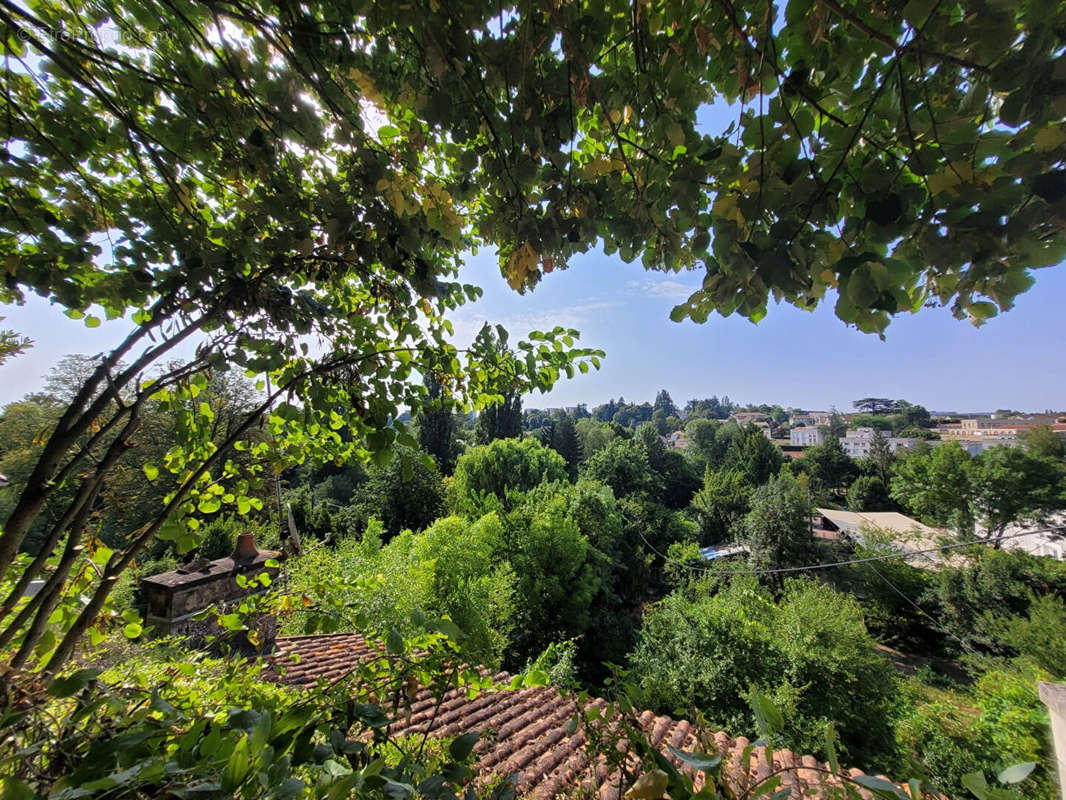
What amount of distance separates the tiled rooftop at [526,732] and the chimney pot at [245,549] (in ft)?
3.47

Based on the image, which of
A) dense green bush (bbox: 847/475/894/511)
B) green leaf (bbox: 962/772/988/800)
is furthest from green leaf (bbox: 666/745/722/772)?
dense green bush (bbox: 847/475/894/511)

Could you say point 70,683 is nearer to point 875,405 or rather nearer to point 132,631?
point 132,631

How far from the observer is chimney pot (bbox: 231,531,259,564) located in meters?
4.33

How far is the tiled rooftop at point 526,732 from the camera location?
281 cm

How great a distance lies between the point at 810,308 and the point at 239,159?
190 centimetres

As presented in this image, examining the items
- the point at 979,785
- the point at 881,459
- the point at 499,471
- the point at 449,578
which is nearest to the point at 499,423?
the point at 499,471

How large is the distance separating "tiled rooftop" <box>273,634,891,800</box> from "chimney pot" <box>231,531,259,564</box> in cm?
106

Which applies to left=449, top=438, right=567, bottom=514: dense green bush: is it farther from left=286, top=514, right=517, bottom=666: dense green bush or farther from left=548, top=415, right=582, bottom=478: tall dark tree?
left=548, top=415, right=582, bottom=478: tall dark tree

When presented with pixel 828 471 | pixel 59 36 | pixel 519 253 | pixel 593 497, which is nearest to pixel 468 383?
pixel 519 253

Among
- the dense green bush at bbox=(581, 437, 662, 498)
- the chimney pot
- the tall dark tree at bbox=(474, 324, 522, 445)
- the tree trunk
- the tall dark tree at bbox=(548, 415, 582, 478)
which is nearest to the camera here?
the tree trunk

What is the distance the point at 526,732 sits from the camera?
3.58 meters

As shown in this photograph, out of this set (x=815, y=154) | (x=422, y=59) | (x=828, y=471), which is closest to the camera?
(x=815, y=154)

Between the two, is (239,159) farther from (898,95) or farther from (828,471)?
(828,471)

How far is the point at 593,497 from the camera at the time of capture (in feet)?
47.9
